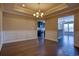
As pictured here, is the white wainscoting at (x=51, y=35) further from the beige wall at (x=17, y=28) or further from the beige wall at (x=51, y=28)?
the beige wall at (x=17, y=28)

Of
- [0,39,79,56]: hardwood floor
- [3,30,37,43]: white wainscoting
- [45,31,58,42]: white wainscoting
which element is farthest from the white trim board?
[0,39,79,56]: hardwood floor

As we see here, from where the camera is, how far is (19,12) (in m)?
5.41

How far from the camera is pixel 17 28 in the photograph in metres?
5.75

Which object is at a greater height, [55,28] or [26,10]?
[26,10]

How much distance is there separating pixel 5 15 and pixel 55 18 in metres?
3.36

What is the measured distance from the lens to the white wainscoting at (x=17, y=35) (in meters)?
4.98

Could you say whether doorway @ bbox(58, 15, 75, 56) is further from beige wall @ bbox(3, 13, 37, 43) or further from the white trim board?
beige wall @ bbox(3, 13, 37, 43)

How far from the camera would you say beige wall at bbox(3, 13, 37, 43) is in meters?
5.01

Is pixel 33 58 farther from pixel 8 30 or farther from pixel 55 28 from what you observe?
pixel 55 28

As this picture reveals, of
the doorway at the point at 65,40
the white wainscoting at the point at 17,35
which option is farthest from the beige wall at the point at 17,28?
the doorway at the point at 65,40

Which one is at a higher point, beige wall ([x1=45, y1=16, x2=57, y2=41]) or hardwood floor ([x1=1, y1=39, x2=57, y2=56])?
beige wall ([x1=45, y1=16, x2=57, y2=41])

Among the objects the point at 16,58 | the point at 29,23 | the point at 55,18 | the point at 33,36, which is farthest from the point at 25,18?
the point at 16,58

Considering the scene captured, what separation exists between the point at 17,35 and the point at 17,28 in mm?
485

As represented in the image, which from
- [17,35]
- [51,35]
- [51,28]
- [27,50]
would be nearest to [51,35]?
[51,35]
